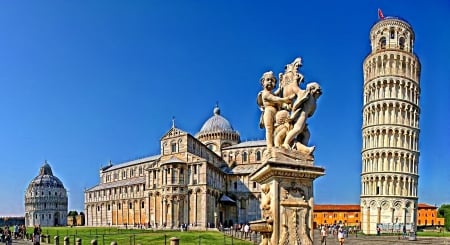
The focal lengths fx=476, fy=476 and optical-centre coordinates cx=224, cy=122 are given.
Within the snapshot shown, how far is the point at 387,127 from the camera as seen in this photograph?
8181cm

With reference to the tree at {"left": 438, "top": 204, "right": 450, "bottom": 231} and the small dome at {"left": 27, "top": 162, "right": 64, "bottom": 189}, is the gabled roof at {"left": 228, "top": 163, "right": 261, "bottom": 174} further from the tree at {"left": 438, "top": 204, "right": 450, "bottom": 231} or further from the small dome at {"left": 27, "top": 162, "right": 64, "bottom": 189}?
the small dome at {"left": 27, "top": 162, "right": 64, "bottom": 189}

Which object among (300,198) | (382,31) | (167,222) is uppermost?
(382,31)

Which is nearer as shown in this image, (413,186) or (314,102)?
(314,102)

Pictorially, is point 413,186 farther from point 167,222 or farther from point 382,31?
point 167,222

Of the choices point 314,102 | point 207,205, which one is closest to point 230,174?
point 207,205

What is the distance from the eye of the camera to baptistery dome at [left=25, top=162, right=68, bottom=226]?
179 meters

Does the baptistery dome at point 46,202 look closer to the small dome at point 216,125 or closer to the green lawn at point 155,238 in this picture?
the small dome at point 216,125

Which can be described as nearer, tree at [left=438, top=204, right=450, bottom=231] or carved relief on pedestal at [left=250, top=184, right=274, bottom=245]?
carved relief on pedestal at [left=250, top=184, right=274, bottom=245]

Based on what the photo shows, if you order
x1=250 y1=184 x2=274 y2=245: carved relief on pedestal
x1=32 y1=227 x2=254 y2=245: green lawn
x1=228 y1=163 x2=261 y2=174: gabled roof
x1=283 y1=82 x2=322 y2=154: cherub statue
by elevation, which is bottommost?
x1=32 y1=227 x2=254 y2=245: green lawn

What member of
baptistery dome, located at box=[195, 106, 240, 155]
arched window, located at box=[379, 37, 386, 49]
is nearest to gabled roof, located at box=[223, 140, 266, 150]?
baptistery dome, located at box=[195, 106, 240, 155]

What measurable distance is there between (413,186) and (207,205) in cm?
3661

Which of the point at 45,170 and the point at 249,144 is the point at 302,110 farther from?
the point at 45,170

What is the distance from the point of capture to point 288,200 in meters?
6.61

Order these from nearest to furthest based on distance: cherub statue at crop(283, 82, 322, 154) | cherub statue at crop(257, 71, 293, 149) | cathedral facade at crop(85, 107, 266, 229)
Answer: cherub statue at crop(283, 82, 322, 154)
cherub statue at crop(257, 71, 293, 149)
cathedral facade at crop(85, 107, 266, 229)
